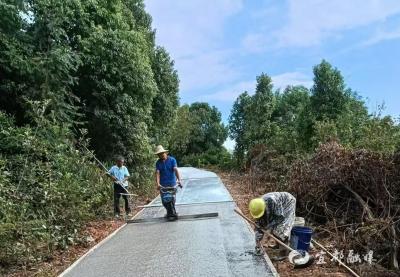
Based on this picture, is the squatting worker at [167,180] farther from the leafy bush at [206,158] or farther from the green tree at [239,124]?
the leafy bush at [206,158]

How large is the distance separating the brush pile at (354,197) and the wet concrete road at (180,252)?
1.74 metres

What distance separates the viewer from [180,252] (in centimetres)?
855

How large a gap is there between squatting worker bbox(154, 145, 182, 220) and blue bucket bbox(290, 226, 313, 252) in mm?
5152

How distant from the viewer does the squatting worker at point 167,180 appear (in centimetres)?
1230

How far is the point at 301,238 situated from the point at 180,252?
2.24m

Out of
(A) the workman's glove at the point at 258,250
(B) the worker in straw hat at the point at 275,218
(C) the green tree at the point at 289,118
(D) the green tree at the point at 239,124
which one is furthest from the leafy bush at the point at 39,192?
(D) the green tree at the point at 239,124

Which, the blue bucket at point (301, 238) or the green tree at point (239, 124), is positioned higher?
the green tree at point (239, 124)

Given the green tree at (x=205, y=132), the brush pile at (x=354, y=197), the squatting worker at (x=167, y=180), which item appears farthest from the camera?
the green tree at (x=205, y=132)

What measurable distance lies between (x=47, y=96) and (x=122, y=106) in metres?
4.45

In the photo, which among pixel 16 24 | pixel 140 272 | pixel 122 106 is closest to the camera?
pixel 140 272

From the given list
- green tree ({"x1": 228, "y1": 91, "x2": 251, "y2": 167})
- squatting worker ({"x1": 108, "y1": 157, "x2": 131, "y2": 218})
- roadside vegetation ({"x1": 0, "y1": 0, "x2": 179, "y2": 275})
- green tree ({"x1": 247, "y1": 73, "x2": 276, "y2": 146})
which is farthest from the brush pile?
green tree ({"x1": 228, "y1": 91, "x2": 251, "y2": 167})

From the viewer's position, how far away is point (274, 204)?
811cm

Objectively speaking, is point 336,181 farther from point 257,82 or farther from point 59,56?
point 257,82

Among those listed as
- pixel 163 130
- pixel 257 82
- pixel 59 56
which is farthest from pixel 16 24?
pixel 257 82
